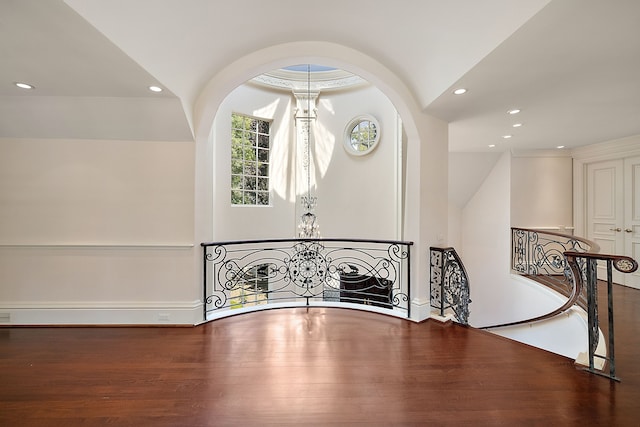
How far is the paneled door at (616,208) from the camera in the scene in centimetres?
469

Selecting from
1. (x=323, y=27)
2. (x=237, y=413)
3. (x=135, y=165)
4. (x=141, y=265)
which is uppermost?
(x=323, y=27)

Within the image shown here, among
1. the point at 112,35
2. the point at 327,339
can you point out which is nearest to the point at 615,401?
the point at 327,339

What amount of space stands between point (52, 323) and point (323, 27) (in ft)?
14.4

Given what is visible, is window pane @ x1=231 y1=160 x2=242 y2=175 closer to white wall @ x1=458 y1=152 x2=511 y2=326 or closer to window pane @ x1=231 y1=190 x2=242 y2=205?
window pane @ x1=231 y1=190 x2=242 y2=205

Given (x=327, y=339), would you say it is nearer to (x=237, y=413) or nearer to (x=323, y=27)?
(x=237, y=413)

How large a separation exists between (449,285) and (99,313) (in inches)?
163

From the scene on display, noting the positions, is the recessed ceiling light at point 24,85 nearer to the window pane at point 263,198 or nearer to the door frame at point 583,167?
the window pane at point 263,198

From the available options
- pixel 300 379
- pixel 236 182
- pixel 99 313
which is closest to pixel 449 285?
pixel 300 379

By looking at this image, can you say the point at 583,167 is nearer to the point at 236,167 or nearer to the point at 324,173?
the point at 324,173

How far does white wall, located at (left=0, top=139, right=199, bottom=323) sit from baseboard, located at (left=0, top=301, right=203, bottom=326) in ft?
0.04

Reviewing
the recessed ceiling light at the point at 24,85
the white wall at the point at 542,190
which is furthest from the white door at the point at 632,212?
the recessed ceiling light at the point at 24,85

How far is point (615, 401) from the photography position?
1855mm

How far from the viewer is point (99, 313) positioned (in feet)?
9.97

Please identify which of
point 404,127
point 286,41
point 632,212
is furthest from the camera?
point 632,212
